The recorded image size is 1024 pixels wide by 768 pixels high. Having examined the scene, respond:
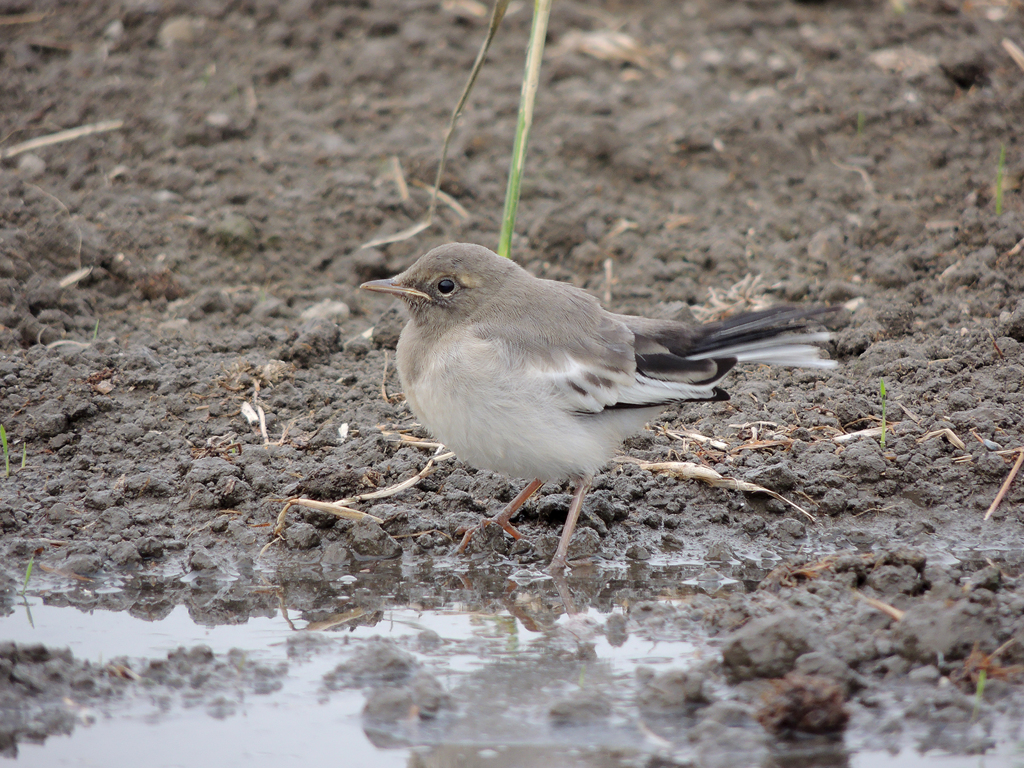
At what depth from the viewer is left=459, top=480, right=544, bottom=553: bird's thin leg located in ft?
17.5

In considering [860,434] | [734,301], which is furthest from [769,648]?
[734,301]

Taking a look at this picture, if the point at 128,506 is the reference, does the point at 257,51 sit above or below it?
above

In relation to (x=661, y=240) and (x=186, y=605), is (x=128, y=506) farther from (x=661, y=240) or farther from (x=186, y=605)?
(x=661, y=240)

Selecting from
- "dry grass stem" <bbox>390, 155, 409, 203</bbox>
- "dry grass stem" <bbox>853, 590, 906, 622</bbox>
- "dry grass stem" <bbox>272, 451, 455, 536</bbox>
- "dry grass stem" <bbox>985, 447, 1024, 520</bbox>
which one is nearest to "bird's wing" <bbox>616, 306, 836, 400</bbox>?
"dry grass stem" <bbox>985, 447, 1024, 520</bbox>

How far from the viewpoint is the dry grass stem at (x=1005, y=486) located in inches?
206

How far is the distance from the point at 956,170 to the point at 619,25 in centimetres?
409

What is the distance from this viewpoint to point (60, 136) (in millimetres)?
8734

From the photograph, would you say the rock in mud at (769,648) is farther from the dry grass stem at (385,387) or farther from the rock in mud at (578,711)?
the dry grass stem at (385,387)

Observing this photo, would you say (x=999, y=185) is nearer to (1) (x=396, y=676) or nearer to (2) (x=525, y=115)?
(2) (x=525, y=115)

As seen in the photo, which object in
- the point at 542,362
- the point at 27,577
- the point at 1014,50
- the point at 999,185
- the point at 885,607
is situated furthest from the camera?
the point at 1014,50

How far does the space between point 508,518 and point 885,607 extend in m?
2.15


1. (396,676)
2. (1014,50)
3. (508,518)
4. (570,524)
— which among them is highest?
(1014,50)

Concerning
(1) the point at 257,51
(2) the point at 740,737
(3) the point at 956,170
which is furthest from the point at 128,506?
(3) the point at 956,170

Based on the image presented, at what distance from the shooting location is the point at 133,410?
625cm
